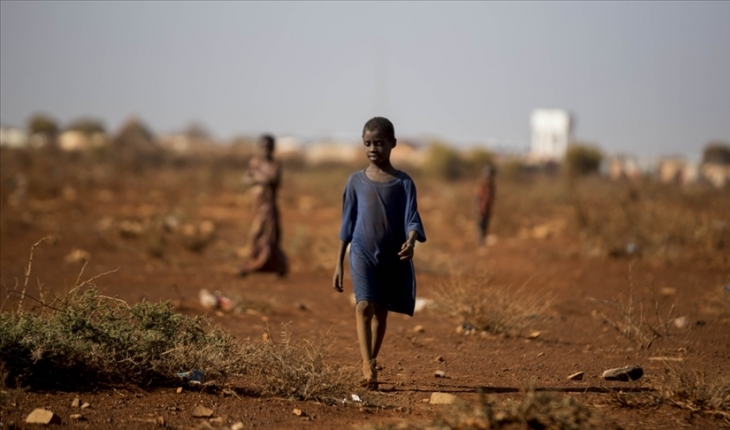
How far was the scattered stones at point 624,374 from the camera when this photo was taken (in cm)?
616

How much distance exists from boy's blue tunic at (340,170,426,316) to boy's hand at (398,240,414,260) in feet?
0.39

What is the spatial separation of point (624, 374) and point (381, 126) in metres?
2.41

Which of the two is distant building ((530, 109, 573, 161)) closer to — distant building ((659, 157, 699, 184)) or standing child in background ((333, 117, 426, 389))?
distant building ((659, 157, 699, 184))

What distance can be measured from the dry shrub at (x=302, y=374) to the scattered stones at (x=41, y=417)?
1.28 meters

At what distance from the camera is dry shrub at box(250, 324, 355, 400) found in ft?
17.2

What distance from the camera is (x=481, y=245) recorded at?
18281 millimetres

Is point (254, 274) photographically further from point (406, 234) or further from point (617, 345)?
point (406, 234)

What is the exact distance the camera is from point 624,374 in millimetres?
6168

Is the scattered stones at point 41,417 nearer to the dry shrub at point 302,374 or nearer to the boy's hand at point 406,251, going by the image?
the dry shrub at point 302,374

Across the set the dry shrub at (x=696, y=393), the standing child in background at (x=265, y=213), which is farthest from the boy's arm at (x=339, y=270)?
the standing child in background at (x=265, y=213)

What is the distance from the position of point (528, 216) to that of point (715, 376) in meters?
19.5

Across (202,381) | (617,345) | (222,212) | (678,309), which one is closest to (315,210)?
(222,212)

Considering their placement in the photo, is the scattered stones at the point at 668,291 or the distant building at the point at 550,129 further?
the distant building at the point at 550,129

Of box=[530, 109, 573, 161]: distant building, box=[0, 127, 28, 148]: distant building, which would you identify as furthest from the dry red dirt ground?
box=[530, 109, 573, 161]: distant building
